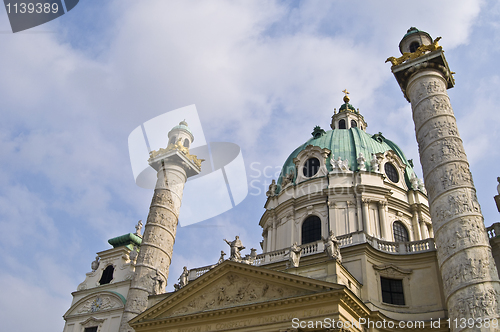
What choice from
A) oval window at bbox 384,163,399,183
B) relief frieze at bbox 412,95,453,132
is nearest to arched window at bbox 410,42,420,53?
relief frieze at bbox 412,95,453,132

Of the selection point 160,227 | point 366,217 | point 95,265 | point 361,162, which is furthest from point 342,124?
point 95,265

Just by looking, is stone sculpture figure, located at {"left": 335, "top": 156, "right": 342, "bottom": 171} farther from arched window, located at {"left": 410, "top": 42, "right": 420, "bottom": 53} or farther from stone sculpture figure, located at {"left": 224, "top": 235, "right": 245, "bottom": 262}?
stone sculpture figure, located at {"left": 224, "top": 235, "right": 245, "bottom": 262}

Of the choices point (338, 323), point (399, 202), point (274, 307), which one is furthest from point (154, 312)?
point (399, 202)

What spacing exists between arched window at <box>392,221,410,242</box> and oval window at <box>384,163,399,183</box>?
3.37m

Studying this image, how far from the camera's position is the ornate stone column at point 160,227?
23422 mm

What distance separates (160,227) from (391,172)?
611 inches

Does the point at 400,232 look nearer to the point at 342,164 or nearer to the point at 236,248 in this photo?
the point at 342,164

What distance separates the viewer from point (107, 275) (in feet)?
87.7

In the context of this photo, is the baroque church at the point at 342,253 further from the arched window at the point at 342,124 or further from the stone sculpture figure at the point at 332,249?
the arched window at the point at 342,124

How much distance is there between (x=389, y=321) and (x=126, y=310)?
1331 centimetres

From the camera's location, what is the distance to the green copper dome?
97.8 feet

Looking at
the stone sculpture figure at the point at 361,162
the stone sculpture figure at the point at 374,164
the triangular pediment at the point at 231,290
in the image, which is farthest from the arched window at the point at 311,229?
the triangular pediment at the point at 231,290

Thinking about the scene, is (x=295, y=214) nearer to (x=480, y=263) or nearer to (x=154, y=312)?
(x=154, y=312)

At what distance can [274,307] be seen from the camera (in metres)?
17.2
